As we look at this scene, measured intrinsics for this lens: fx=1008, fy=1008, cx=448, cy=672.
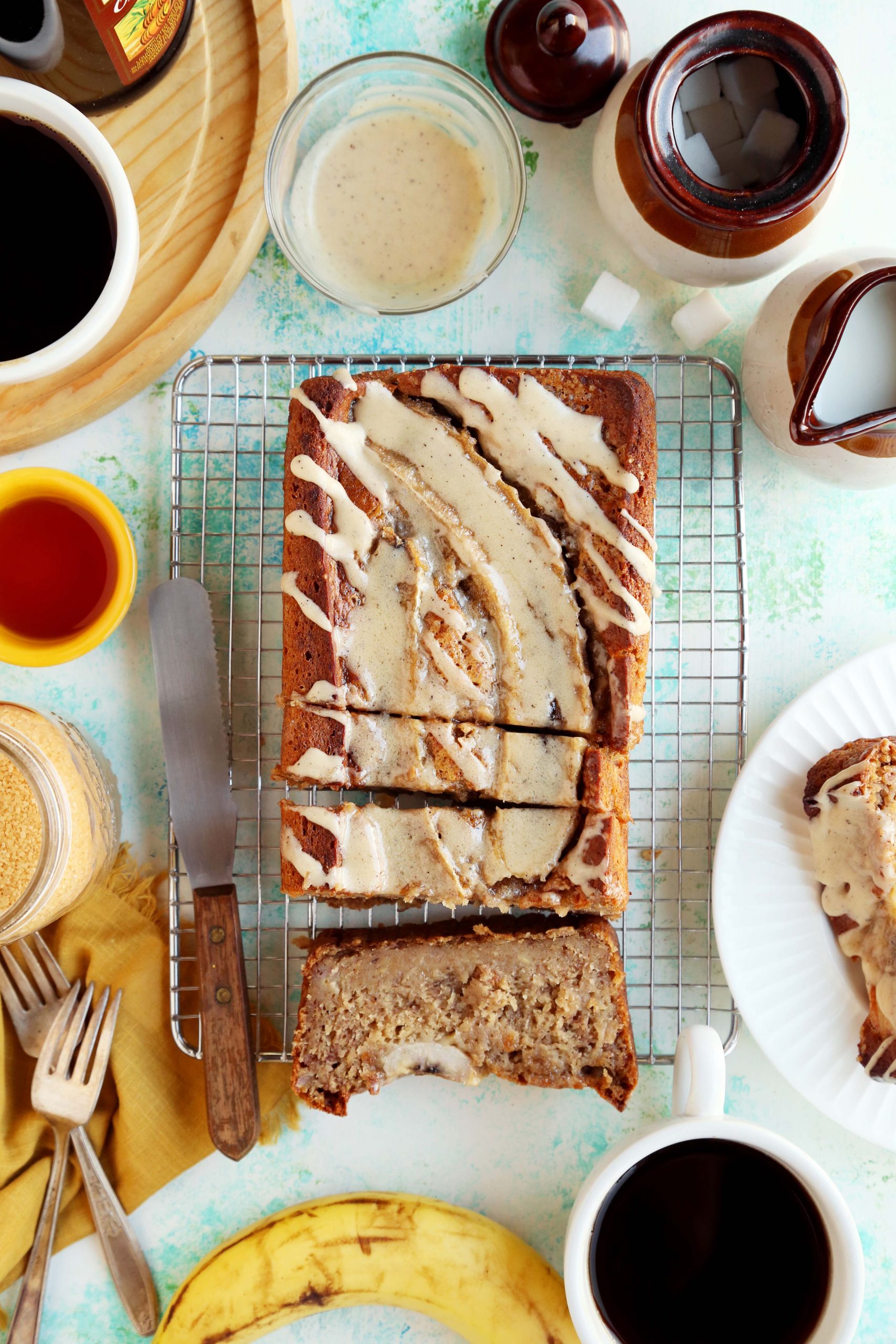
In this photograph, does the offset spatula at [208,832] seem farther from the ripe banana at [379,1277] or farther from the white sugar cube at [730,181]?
the white sugar cube at [730,181]

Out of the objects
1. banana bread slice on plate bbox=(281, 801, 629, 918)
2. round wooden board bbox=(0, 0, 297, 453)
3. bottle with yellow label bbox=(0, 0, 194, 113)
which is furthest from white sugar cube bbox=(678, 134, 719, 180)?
banana bread slice on plate bbox=(281, 801, 629, 918)

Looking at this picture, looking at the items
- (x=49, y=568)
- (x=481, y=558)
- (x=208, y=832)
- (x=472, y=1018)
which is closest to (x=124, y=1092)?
(x=208, y=832)

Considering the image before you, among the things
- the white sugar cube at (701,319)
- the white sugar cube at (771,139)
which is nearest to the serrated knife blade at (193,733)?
the white sugar cube at (701,319)

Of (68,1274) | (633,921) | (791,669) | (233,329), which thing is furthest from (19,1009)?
(791,669)

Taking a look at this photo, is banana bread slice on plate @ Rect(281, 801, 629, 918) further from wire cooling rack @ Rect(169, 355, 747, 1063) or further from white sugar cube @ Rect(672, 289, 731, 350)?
white sugar cube @ Rect(672, 289, 731, 350)

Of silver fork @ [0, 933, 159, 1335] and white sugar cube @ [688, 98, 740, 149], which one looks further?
silver fork @ [0, 933, 159, 1335]

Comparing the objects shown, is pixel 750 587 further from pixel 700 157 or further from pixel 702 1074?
pixel 702 1074
